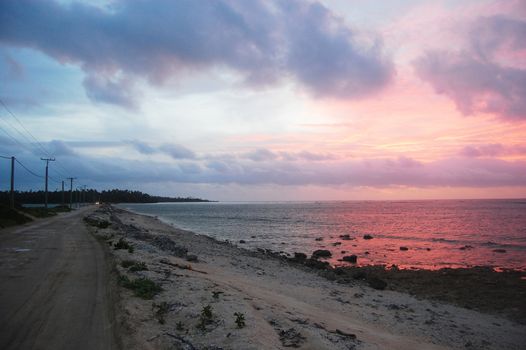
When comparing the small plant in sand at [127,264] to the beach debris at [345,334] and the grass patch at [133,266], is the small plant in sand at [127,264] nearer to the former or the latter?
the grass patch at [133,266]

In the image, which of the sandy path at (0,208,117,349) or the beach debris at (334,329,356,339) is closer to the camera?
the sandy path at (0,208,117,349)

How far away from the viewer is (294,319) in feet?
34.4

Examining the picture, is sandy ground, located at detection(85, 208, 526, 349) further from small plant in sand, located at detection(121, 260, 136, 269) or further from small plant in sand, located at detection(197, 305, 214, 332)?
small plant in sand, located at detection(121, 260, 136, 269)

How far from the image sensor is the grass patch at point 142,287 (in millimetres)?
11047

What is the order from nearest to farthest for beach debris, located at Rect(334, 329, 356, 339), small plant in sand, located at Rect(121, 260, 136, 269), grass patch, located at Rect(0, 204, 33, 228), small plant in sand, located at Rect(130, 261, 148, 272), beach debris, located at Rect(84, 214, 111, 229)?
beach debris, located at Rect(334, 329, 356, 339), small plant in sand, located at Rect(130, 261, 148, 272), small plant in sand, located at Rect(121, 260, 136, 269), grass patch, located at Rect(0, 204, 33, 228), beach debris, located at Rect(84, 214, 111, 229)

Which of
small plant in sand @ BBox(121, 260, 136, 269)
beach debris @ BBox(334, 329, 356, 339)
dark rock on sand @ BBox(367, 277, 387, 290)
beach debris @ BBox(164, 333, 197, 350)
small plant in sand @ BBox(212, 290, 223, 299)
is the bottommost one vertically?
dark rock on sand @ BBox(367, 277, 387, 290)

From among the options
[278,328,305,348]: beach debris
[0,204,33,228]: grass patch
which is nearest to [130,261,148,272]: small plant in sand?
[278,328,305,348]: beach debris

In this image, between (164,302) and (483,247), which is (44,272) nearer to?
(164,302)

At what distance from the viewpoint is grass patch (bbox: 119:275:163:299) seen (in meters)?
11.0

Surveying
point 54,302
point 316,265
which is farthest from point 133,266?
point 316,265

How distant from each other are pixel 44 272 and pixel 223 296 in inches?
309

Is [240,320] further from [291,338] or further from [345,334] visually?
[345,334]

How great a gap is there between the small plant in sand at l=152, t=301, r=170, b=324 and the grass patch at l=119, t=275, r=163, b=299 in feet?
2.83

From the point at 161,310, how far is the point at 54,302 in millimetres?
3235
